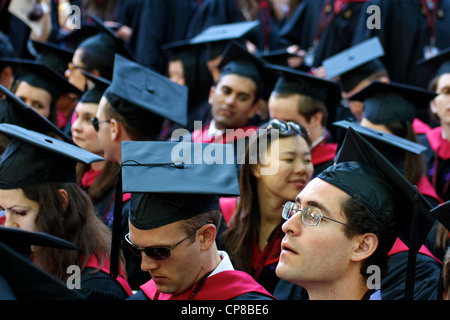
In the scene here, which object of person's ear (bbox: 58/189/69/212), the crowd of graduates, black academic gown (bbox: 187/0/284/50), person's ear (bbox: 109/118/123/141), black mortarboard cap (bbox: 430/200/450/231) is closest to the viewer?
black mortarboard cap (bbox: 430/200/450/231)

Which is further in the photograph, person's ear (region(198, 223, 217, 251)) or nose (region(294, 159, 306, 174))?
nose (region(294, 159, 306, 174))

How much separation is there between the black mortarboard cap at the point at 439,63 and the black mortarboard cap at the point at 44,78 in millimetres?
2737

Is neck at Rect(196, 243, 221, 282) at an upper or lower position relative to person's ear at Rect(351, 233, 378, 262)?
lower

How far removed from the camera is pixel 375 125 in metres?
4.09

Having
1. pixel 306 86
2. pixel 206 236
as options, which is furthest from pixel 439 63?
pixel 206 236

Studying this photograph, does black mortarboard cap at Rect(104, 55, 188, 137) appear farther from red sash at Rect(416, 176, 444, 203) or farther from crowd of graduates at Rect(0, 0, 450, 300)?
red sash at Rect(416, 176, 444, 203)

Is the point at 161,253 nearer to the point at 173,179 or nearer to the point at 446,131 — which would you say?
the point at 173,179

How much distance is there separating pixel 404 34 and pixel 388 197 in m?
3.96

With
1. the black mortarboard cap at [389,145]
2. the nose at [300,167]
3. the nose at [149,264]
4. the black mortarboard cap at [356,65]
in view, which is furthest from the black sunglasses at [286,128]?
the black mortarboard cap at [356,65]

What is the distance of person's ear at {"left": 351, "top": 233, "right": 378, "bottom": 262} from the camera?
2395 millimetres

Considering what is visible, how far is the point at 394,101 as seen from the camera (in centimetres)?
410

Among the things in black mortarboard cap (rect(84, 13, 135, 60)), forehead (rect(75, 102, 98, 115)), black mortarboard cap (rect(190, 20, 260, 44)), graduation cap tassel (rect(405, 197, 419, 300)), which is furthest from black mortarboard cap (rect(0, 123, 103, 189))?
black mortarboard cap (rect(190, 20, 260, 44))

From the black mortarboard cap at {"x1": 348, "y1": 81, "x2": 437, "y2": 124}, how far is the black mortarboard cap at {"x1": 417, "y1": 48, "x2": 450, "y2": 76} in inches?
24.9

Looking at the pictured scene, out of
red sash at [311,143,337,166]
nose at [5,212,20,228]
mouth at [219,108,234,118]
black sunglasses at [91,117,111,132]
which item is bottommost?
nose at [5,212,20,228]
